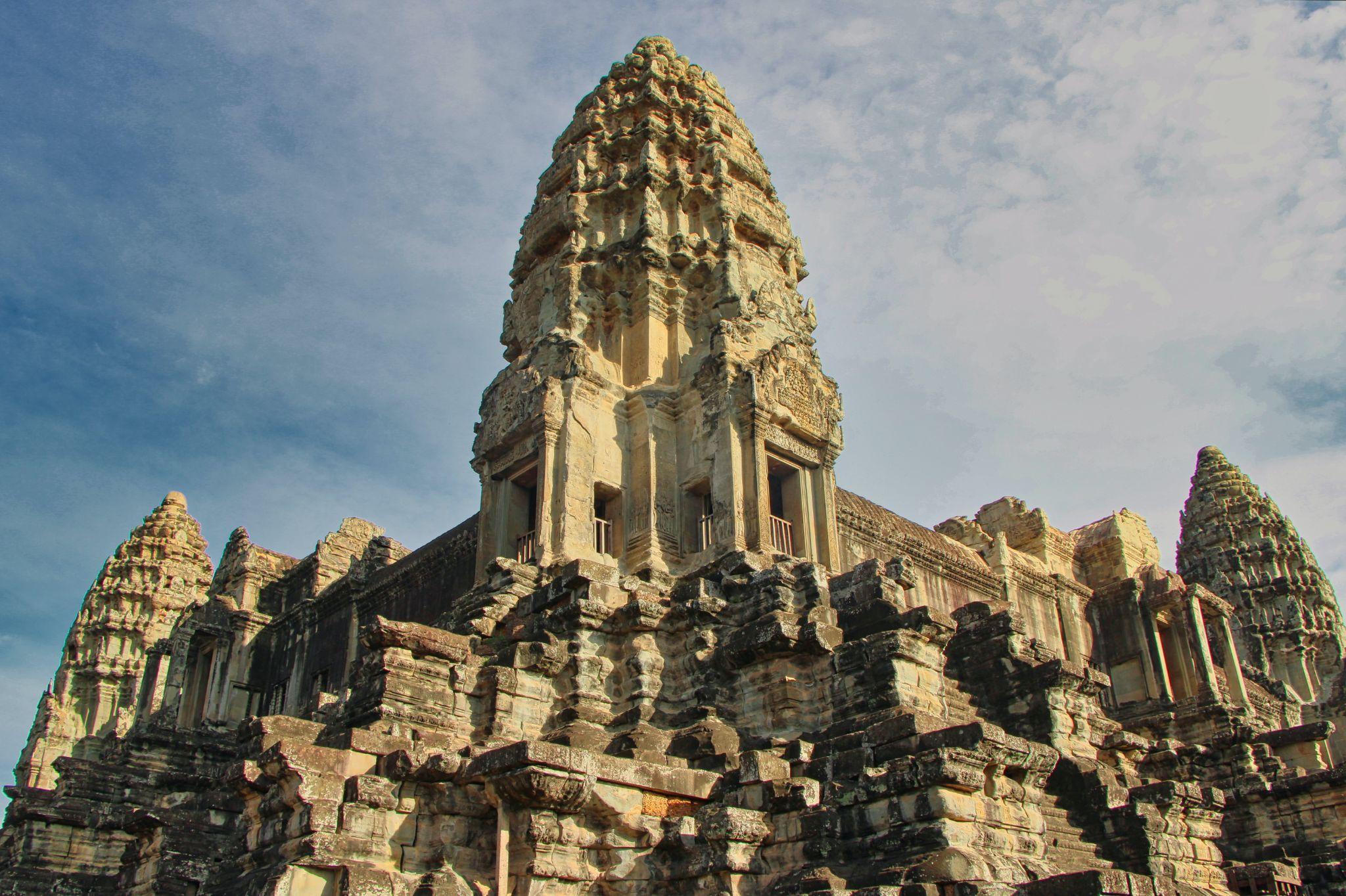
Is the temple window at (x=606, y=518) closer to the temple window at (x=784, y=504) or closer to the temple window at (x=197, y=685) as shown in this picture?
the temple window at (x=784, y=504)

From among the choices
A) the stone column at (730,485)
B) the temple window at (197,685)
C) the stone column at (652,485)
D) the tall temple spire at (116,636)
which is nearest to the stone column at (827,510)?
the stone column at (730,485)

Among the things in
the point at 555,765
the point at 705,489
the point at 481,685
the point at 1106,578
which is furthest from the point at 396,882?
the point at 1106,578

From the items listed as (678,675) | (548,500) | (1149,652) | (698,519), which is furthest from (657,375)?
(1149,652)

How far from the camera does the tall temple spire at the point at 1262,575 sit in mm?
37062

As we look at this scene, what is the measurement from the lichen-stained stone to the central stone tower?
0.07 meters

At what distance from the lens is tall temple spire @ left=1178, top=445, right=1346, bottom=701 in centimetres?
3706

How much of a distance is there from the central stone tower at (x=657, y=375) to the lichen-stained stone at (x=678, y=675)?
0.07 metres

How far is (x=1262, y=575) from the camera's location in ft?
126

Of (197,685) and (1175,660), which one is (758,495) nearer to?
(1175,660)

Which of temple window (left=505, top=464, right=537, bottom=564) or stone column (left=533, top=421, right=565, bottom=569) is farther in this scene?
temple window (left=505, top=464, right=537, bottom=564)

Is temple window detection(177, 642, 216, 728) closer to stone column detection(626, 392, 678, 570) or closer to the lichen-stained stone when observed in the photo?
the lichen-stained stone

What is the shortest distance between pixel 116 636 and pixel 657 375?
74.5ft

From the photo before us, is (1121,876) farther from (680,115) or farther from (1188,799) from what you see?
(680,115)

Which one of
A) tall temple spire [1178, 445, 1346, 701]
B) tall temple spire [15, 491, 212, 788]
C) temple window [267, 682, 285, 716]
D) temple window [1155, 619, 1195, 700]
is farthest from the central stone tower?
tall temple spire [1178, 445, 1346, 701]
